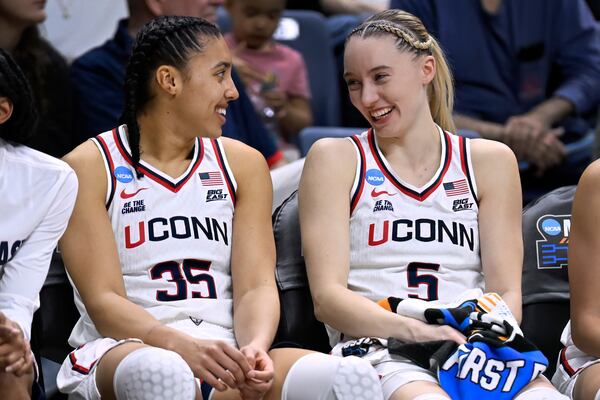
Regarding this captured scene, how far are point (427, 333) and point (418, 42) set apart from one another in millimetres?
927

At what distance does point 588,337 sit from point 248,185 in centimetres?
107

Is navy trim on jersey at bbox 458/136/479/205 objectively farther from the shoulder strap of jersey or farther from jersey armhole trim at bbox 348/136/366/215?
the shoulder strap of jersey

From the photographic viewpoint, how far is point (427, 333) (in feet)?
10.7

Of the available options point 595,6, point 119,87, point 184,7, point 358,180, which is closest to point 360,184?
point 358,180

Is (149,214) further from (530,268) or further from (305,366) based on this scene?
(530,268)

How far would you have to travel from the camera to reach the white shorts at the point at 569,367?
3.40 m

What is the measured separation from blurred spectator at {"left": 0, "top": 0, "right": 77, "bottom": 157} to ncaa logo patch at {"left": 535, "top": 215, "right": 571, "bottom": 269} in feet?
5.98

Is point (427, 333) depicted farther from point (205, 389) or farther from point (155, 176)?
point (155, 176)

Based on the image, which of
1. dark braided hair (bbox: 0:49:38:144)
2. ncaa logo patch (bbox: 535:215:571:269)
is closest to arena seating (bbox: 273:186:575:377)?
ncaa logo patch (bbox: 535:215:571:269)

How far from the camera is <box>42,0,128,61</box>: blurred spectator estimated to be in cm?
529

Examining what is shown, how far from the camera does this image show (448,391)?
10.4ft

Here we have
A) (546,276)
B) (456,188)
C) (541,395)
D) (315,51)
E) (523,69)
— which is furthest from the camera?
(315,51)

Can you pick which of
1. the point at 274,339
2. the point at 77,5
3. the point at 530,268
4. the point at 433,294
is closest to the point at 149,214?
the point at 274,339

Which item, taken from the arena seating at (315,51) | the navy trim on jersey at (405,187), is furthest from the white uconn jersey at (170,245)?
the arena seating at (315,51)
